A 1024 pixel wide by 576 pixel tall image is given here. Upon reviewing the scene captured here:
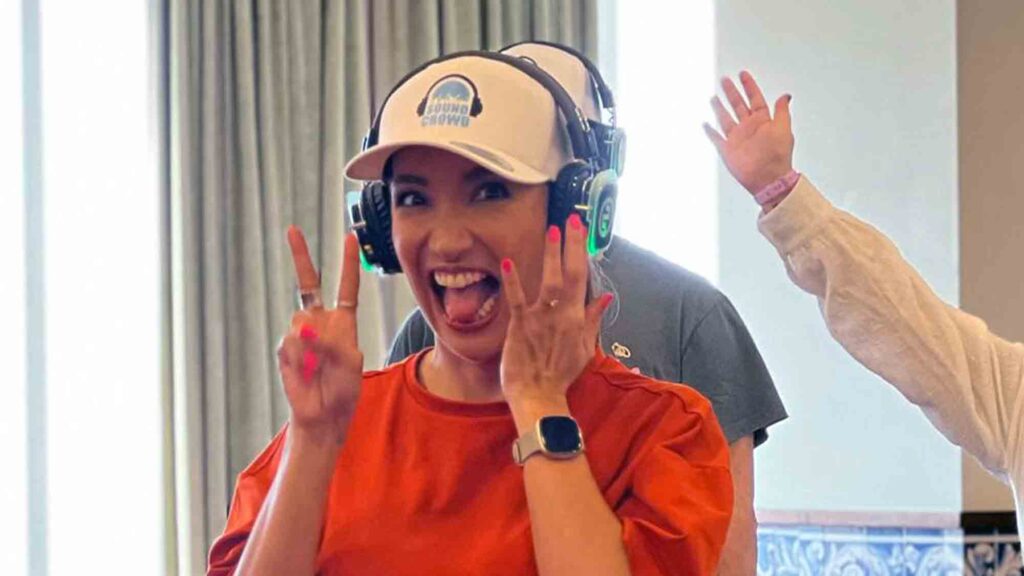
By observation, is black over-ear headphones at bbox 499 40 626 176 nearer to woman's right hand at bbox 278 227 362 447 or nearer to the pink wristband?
the pink wristband

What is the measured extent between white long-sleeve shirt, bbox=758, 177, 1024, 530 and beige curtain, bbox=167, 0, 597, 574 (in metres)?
1.48

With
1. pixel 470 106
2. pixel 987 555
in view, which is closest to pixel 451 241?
pixel 470 106

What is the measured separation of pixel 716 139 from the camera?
139cm

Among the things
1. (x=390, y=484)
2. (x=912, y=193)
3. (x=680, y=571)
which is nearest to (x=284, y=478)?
(x=390, y=484)

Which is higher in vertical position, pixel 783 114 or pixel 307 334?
pixel 783 114

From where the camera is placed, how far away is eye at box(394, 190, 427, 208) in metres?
1.08

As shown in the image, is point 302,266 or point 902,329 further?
point 902,329

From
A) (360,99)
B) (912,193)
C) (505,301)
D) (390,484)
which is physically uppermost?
(360,99)

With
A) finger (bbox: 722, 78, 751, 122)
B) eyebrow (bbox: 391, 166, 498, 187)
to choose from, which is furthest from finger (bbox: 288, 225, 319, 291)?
finger (bbox: 722, 78, 751, 122)

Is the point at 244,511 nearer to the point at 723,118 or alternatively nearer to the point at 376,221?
the point at 376,221

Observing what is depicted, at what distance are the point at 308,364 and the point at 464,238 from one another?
0.56 feet

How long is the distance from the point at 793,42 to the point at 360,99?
95 cm

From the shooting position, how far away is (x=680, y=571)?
98cm

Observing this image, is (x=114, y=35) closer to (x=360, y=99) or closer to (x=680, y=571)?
(x=360, y=99)
